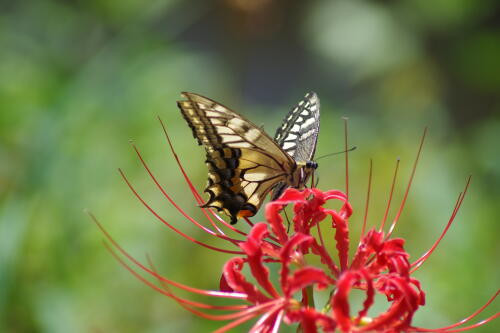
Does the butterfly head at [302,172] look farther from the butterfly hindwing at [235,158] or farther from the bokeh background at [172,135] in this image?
the bokeh background at [172,135]

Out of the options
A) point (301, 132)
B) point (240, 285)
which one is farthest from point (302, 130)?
point (240, 285)

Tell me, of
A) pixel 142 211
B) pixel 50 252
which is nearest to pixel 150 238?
pixel 142 211

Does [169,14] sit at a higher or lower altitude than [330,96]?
higher

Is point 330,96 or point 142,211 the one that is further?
point 330,96

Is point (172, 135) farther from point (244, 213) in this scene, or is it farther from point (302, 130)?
point (244, 213)

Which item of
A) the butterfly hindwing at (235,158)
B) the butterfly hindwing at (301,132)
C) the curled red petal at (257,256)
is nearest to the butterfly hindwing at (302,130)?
the butterfly hindwing at (301,132)

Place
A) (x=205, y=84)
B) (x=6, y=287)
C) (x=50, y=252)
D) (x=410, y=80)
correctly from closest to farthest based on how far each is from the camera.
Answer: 1. (x=6, y=287)
2. (x=50, y=252)
3. (x=205, y=84)
4. (x=410, y=80)

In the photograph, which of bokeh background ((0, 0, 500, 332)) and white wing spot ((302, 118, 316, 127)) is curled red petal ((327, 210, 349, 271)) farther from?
bokeh background ((0, 0, 500, 332))

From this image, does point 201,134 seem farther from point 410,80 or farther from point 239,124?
point 410,80
